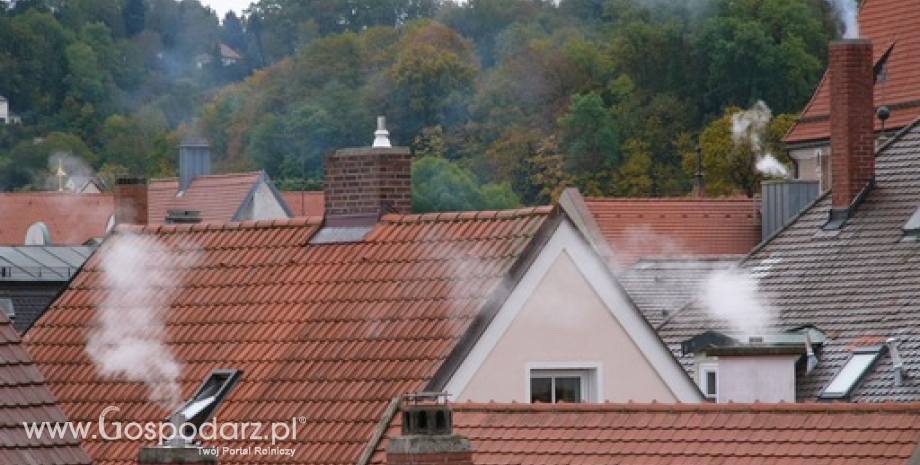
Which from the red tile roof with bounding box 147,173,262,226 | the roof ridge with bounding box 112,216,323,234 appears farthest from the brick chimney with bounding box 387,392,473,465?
the red tile roof with bounding box 147,173,262,226

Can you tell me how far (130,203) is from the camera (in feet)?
110

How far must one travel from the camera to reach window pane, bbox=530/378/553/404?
24688 millimetres

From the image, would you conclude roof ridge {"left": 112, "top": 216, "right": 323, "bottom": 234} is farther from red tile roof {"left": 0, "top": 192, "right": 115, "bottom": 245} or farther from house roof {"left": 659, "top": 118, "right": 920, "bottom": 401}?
red tile roof {"left": 0, "top": 192, "right": 115, "bottom": 245}

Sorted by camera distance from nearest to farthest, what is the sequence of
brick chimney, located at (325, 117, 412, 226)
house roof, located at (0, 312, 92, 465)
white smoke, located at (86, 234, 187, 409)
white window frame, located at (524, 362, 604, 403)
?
house roof, located at (0, 312, 92, 465), white window frame, located at (524, 362, 604, 403), white smoke, located at (86, 234, 187, 409), brick chimney, located at (325, 117, 412, 226)

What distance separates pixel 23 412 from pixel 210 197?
74962mm

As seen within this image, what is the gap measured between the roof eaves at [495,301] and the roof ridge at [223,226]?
2.53 m

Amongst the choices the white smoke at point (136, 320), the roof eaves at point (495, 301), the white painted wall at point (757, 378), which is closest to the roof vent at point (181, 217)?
the white smoke at point (136, 320)

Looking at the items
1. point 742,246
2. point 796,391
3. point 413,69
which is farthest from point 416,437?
point 413,69

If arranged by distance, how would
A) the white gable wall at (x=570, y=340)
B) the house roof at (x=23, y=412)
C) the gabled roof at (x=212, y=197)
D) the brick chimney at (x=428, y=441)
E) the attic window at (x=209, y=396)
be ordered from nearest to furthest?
the house roof at (x=23, y=412), the brick chimney at (x=428, y=441), the white gable wall at (x=570, y=340), the attic window at (x=209, y=396), the gabled roof at (x=212, y=197)

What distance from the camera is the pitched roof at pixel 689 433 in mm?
20297

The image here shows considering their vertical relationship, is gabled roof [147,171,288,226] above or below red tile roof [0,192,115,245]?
below

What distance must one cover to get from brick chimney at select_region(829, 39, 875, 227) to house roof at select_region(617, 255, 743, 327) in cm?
228

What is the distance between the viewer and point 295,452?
23.5 m

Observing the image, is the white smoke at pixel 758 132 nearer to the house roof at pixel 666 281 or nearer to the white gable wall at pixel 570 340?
the house roof at pixel 666 281
